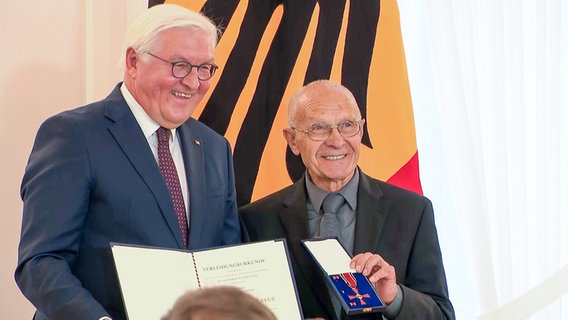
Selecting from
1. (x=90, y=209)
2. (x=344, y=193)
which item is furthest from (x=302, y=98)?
(x=90, y=209)

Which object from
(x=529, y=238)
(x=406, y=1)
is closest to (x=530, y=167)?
(x=529, y=238)

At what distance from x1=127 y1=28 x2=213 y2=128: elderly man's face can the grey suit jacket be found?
0.53m

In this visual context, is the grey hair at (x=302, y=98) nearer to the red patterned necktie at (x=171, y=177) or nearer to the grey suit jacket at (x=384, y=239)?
the grey suit jacket at (x=384, y=239)

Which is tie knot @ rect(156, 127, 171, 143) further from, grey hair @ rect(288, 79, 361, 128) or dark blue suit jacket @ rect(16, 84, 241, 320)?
grey hair @ rect(288, 79, 361, 128)

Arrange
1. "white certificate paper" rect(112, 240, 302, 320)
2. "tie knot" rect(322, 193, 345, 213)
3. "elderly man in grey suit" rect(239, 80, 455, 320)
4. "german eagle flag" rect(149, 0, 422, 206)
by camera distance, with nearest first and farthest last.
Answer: "white certificate paper" rect(112, 240, 302, 320)
"elderly man in grey suit" rect(239, 80, 455, 320)
"tie knot" rect(322, 193, 345, 213)
"german eagle flag" rect(149, 0, 422, 206)

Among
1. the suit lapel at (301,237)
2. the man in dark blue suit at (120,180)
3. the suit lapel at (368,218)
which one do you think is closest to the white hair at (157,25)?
the man in dark blue suit at (120,180)

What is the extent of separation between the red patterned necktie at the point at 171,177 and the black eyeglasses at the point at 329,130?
54cm

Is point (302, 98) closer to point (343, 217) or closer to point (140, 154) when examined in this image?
point (343, 217)

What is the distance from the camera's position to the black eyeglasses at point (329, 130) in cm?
313

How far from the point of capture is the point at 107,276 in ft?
8.73

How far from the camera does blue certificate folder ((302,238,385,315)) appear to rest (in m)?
2.61

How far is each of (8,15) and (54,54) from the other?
9.6 inches

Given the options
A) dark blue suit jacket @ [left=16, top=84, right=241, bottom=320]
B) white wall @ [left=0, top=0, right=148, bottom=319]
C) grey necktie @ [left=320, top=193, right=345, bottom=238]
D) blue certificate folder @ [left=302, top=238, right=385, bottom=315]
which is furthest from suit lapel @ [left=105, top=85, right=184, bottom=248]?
white wall @ [left=0, top=0, right=148, bottom=319]

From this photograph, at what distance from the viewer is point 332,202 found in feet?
10.2
